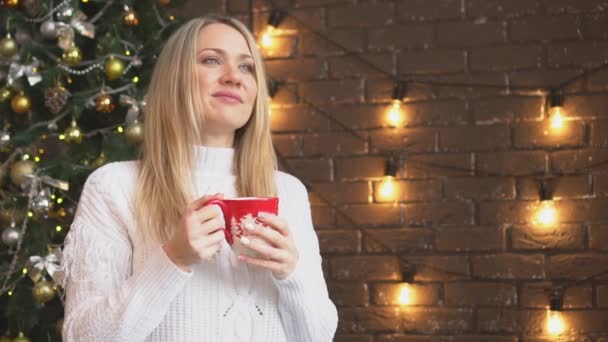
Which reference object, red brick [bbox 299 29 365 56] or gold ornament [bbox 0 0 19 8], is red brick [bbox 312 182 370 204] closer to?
red brick [bbox 299 29 365 56]

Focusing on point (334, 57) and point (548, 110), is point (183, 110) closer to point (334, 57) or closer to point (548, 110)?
point (334, 57)

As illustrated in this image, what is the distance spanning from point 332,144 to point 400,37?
15.9 inches

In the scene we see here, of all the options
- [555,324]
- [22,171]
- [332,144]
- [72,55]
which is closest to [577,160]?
[555,324]

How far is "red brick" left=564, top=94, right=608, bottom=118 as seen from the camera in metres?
2.25

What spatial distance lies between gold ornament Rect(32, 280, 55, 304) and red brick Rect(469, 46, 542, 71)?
140 cm

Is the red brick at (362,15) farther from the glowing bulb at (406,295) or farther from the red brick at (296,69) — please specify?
the glowing bulb at (406,295)

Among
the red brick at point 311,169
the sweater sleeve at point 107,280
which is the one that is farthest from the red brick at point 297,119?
the sweater sleeve at point 107,280

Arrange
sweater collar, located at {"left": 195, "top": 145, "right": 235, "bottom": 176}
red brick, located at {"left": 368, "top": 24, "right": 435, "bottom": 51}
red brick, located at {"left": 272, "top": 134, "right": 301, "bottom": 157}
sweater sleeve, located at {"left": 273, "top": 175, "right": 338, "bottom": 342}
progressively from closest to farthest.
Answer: sweater sleeve, located at {"left": 273, "top": 175, "right": 338, "bottom": 342} < sweater collar, located at {"left": 195, "top": 145, "right": 235, "bottom": 176} < red brick, located at {"left": 368, "top": 24, "right": 435, "bottom": 51} < red brick, located at {"left": 272, "top": 134, "right": 301, "bottom": 157}

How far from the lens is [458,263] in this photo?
2332mm

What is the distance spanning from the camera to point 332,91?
247cm

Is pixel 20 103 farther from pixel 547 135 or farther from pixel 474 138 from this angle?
pixel 547 135

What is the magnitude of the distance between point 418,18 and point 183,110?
113cm

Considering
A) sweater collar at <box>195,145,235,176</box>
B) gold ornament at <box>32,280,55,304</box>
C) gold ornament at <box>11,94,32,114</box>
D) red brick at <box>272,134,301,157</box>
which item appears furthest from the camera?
red brick at <box>272,134,301,157</box>

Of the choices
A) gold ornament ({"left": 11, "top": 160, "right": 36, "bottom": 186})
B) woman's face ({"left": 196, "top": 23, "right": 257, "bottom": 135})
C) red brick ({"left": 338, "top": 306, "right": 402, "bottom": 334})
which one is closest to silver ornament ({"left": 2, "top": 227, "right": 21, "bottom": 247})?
gold ornament ({"left": 11, "top": 160, "right": 36, "bottom": 186})
